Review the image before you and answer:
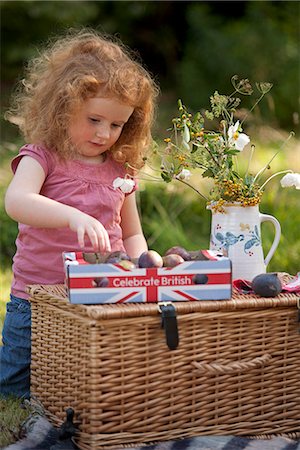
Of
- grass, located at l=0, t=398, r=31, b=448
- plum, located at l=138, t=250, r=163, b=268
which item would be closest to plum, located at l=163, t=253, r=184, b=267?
plum, located at l=138, t=250, r=163, b=268

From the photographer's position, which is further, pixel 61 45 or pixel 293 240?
pixel 293 240

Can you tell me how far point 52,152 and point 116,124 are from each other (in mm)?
245

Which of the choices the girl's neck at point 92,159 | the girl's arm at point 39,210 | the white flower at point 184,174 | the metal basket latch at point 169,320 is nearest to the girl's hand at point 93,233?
the girl's arm at point 39,210

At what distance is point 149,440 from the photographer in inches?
99.2

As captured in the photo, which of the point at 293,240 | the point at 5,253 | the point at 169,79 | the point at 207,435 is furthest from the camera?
the point at 169,79

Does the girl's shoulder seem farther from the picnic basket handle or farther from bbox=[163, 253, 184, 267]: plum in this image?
the picnic basket handle

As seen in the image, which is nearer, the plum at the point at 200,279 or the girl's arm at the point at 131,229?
the plum at the point at 200,279

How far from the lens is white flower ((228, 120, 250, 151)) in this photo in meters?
2.83

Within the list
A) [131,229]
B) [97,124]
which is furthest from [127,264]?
[131,229]

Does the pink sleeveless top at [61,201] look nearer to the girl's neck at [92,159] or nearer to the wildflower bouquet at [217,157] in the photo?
the girl's neck at [92,159]

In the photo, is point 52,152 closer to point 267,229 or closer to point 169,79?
point 267,229

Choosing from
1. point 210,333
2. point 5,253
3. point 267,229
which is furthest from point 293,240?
point 210,333

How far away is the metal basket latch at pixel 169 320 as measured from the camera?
7.98 ft

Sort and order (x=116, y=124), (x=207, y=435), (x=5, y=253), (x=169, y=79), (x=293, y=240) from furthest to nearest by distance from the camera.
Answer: (x=169, y=79) < (x=5, y=253) < (x=293, y=240) < (x=116, y=124) < (x=207, y=435)
